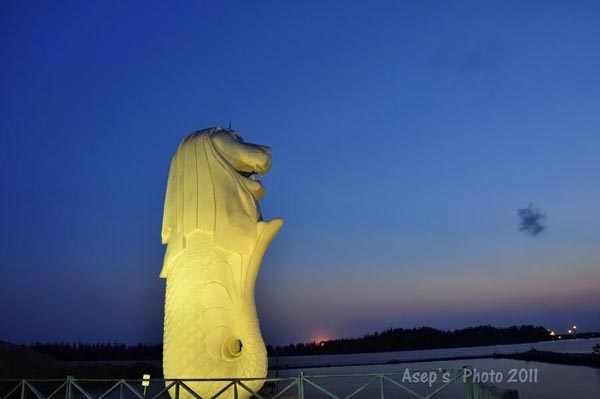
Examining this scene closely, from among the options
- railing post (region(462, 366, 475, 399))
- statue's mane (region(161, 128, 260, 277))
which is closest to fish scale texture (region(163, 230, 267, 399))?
statue's mane (region(161, 128, 260, 277))

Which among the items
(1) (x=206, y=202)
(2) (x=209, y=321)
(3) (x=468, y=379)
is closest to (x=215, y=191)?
(1) (x=206, y=202)

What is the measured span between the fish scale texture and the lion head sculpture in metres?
0.22

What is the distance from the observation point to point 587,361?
88.6ft

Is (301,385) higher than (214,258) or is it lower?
lower

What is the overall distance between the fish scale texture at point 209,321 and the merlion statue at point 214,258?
0.04ft

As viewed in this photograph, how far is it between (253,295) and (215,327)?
89 cm

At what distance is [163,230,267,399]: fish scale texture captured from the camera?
291 inches

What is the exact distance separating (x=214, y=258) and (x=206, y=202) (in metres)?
0.86

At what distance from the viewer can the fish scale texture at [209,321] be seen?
739 cm

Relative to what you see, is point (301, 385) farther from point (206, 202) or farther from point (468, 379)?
point (206, 202)

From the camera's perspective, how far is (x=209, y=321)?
7.57 m

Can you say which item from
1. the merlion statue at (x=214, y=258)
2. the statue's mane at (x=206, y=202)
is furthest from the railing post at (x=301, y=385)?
the statue's mane at (x=206, y=202)

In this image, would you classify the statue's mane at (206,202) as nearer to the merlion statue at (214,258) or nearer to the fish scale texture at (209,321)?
the merlion statue at (214,258)

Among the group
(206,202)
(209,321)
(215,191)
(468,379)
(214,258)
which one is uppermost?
(215,191)
